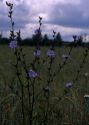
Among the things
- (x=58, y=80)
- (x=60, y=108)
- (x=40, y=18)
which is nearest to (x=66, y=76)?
(x=58, y=80)

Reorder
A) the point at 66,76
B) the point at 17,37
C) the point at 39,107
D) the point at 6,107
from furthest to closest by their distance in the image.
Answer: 1. the point at 66,76
2. the point at 6,107
3. the point at 39,107
4. the point at 17,37

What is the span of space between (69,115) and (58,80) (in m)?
2.70

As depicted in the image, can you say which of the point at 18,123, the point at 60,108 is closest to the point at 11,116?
the point at 18,123

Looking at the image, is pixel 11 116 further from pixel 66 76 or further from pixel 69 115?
pixel 66 76

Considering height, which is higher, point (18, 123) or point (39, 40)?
point (39, 40)

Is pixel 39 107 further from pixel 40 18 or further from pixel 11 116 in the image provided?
pixel 40 18

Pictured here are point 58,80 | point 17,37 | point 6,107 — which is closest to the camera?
point 17,37

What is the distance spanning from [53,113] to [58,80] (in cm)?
288

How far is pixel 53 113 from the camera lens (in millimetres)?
5441

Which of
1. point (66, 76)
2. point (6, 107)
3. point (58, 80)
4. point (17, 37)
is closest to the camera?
point (17, 37)

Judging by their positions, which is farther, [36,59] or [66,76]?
[66,76]

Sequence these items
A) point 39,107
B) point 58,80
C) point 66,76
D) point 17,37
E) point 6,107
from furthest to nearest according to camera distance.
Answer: point 66,76
point 58,80
point 6,107
point 39,107
point 17,37

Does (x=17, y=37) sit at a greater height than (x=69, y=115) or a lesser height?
greater

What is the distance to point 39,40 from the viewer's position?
448 cm
